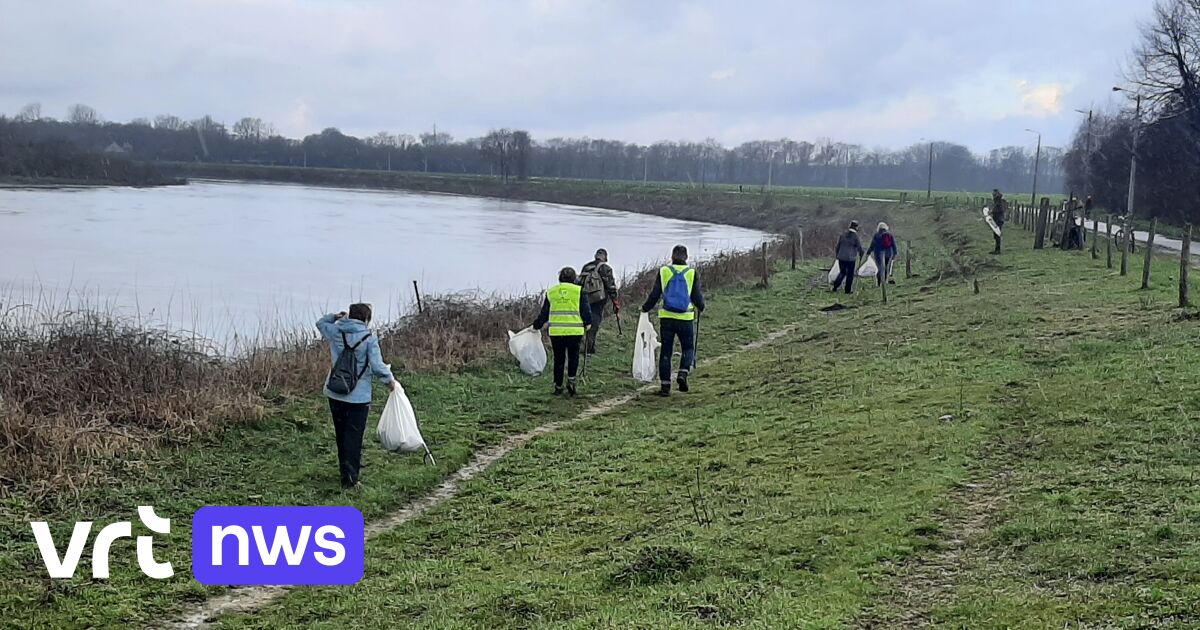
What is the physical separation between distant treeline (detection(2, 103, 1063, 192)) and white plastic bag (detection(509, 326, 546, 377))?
119914 millimetres

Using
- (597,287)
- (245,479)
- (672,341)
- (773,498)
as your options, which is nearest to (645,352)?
(672,341)

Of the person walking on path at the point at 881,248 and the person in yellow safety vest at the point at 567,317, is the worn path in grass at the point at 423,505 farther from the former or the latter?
the person walking on path at the point at 881,248

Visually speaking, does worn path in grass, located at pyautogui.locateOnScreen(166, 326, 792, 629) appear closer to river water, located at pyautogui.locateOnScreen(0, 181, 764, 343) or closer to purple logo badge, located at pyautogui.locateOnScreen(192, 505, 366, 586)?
purple logo badge, located at pyautogui.locateOnScreen(192, 505, 366, 586)

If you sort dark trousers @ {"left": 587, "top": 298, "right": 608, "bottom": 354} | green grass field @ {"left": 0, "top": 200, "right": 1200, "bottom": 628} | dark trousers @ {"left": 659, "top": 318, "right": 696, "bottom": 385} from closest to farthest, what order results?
green grass field @ {"left": 0, "top": 200, "right": 1200, "bottom": 628}
dark trousers @ {"left": 659, "top": 318, "right": 696, "bottom": 385}
dark trousers @ {"left": 587, "top": 298, "right": 608, "bottom": 354}

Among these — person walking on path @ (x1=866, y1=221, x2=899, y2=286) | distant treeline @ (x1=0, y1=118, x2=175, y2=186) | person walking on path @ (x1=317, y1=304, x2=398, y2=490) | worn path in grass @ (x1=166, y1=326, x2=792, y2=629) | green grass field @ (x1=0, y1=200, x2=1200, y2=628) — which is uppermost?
distant treeline @ (x1=0, y1=118, x2=175, y2=186)

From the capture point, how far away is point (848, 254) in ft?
72.1

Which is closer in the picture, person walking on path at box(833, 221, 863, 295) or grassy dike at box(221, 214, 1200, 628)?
grassy dike at box(221, 214, 1200, 628)

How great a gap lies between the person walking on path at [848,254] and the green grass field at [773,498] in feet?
23.6

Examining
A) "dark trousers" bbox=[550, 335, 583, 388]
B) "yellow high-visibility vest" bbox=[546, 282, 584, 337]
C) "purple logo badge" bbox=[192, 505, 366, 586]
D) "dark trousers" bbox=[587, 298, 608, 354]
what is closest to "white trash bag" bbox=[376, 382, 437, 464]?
"purple logo badge" bbox=[192, 505, 366, 586]

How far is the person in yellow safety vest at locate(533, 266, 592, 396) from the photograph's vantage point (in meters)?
12.3

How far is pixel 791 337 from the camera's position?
17516 mm

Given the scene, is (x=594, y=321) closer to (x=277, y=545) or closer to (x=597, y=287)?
(x=597, y=287)

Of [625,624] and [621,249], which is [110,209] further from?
[625,624]

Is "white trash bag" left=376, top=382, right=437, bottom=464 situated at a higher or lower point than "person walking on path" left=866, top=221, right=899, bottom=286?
lower
